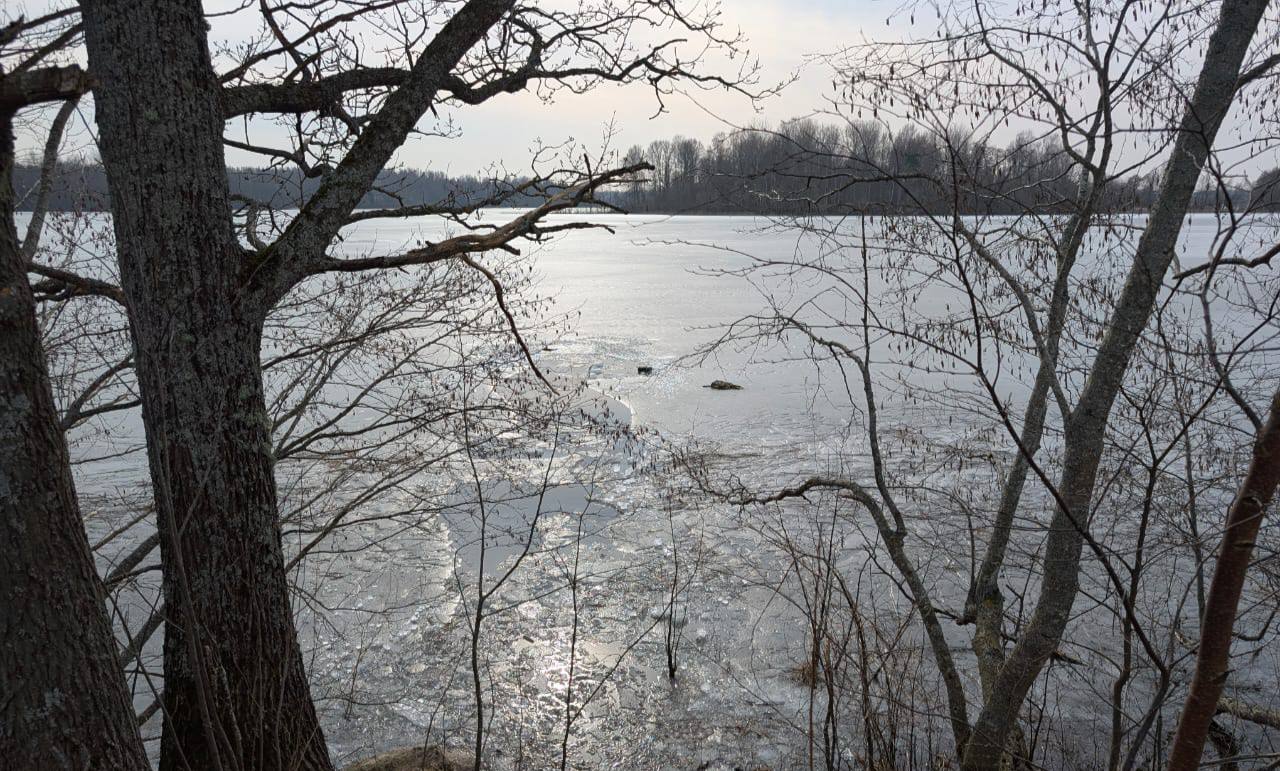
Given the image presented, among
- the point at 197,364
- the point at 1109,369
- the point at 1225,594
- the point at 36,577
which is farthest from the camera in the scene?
the point at 1109,369

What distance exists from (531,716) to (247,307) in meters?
3.99

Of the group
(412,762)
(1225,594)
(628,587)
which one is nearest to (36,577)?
(1225,594)

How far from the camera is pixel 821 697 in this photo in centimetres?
634

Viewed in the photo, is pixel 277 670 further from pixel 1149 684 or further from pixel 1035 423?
pixel 1149 684

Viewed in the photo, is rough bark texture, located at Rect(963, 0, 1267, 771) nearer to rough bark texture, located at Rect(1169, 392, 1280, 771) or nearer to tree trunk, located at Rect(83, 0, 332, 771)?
rough bark texture, located at Rect(1169, 392, 1280, 771)

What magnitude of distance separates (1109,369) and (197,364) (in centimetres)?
417

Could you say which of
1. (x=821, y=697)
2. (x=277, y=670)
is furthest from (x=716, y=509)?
(x=277, y=670)

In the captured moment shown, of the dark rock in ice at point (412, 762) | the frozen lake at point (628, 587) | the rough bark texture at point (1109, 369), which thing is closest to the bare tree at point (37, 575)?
the frozen lake at point (628, 587)

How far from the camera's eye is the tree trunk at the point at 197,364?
3.00 metres

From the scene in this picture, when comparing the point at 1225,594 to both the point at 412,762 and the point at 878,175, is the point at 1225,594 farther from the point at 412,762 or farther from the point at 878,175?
the point at 412,762

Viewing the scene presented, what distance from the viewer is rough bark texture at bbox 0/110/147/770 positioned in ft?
6.10

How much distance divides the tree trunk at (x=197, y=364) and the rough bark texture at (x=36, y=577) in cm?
96

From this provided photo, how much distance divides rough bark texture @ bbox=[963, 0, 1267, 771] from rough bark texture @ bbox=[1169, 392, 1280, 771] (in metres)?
2.23

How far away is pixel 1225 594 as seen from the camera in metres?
1.26
